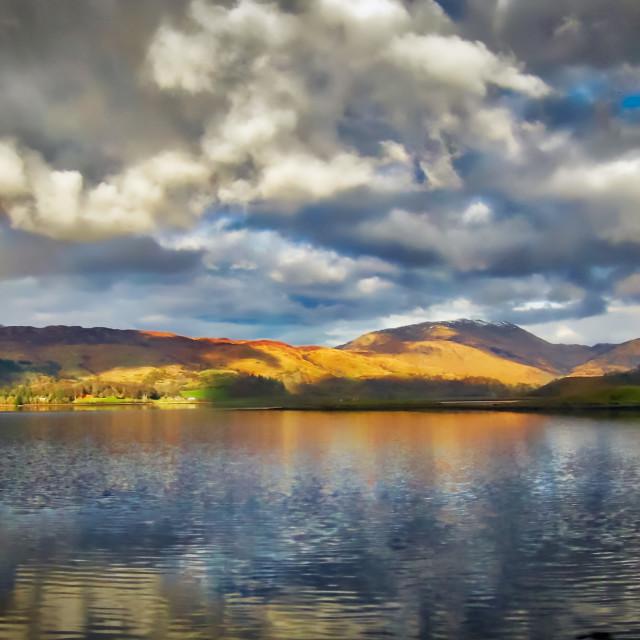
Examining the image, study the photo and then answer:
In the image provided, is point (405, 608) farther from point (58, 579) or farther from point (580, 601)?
point (58, 579)

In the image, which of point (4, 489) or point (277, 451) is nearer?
point (4, 489)

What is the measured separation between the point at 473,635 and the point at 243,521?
681 inches

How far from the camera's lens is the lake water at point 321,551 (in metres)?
18.6

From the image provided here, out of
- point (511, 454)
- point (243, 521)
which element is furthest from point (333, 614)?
point (511, 454)

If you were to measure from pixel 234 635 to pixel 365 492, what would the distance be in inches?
981

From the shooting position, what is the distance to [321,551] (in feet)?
87.2

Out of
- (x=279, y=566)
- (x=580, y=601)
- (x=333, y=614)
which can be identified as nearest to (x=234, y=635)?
(x=333, y=614)

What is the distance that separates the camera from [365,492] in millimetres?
41719

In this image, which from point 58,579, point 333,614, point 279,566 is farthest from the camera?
point 279,566

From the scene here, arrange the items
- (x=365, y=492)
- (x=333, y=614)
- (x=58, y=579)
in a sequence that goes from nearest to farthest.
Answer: (x=333, y=614) < (x=58, y=579) < (x=365, y=492)

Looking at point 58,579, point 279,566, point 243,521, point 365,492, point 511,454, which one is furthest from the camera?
point 511,454

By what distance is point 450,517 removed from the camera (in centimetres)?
3347

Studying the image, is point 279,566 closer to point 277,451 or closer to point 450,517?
point 450,517

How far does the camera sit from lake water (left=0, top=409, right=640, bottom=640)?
732 inches
